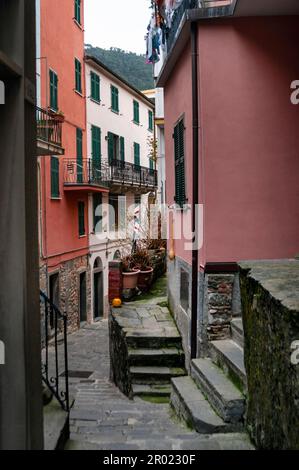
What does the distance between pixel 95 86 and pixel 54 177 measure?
7.00 meters

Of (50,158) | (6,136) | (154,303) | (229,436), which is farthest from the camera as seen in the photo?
(50,158)

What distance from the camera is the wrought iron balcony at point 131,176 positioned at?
2434 cm

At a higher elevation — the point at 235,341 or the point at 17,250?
→ the point at 17,250

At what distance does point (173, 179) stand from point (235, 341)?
13.0 ft

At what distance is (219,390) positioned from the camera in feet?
17.6

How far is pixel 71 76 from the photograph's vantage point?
19.6m

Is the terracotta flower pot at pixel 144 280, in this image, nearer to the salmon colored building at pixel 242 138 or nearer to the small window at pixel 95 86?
the salmon colored building at pixel 242 138

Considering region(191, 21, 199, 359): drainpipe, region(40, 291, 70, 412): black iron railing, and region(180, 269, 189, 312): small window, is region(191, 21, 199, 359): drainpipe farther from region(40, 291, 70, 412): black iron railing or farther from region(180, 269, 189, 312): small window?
region(40, 291, 70, 412): black iron railing

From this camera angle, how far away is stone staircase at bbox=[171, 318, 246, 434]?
16.4 ft

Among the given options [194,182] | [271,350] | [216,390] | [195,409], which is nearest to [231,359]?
[216,390]

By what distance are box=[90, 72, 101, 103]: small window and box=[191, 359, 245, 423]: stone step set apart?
17.7 m

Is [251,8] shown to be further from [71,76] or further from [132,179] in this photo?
[132,179]
